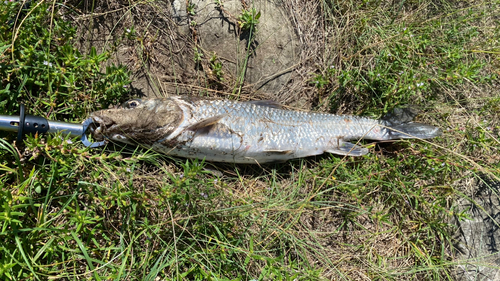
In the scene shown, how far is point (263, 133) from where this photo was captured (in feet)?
11.3

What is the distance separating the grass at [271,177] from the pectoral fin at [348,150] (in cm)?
11

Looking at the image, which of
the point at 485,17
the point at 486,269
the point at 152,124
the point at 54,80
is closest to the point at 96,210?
the point at 152,124

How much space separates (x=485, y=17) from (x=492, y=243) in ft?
10.2

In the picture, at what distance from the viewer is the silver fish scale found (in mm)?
→ 3283

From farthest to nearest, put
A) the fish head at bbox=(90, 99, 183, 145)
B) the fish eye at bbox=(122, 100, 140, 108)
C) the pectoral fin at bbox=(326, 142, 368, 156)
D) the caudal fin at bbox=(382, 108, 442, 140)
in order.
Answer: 1. the caudal fin at bbox=(382, 108, 442, 140)
2. the pectoral fin at bbox=(326, 142, 368, 156)
3. the fish eye at bbox=(122, 100, 140, 108)
4. the fish head at bbox=(90, 99, 183, 145)

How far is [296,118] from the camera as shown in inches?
142

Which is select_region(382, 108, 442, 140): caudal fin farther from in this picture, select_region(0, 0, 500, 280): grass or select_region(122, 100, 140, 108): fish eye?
select_region(122, 100, 140, 108): fish eye

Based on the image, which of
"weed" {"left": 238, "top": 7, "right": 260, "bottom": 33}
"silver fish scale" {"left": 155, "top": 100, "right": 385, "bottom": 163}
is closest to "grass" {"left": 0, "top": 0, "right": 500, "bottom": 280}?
"silver fish scale" {"left": 155, "top": 100, "right": 385, "bottom": 163}

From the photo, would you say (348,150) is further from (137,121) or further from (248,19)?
(137,121)

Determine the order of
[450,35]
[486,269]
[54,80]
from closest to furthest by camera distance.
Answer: [54,80] < [486,269] < [450,35]

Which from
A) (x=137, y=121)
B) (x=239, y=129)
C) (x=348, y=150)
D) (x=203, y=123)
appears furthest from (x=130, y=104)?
(x=348, y=150)

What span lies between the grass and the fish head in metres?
0.20

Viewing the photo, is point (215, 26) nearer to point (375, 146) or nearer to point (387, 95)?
point (387, 95)

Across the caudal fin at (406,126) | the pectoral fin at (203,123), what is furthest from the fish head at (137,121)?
the caudal fin at (406,126)
